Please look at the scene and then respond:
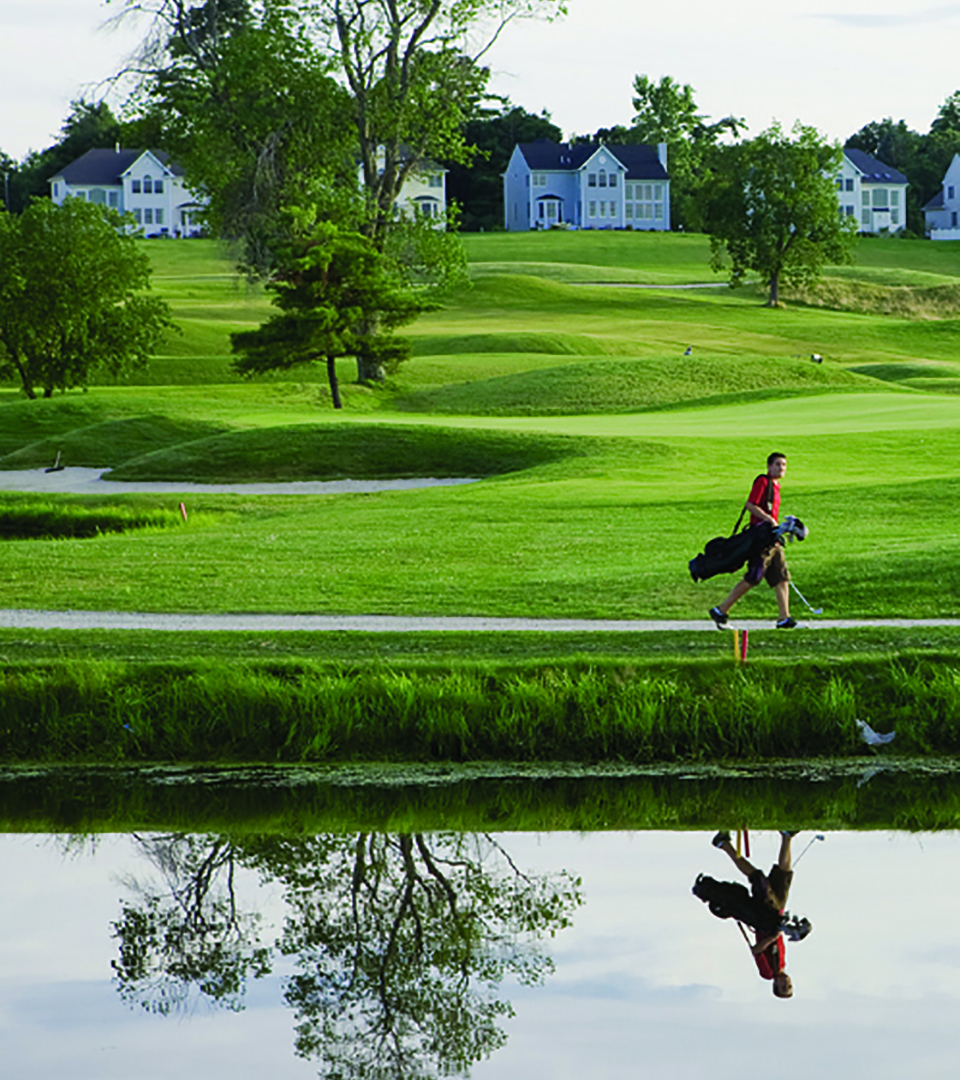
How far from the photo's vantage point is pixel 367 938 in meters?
8.47

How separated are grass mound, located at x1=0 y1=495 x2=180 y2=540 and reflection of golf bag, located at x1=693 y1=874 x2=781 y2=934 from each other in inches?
761

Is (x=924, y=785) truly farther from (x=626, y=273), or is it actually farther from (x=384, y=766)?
(x=626, y=273)

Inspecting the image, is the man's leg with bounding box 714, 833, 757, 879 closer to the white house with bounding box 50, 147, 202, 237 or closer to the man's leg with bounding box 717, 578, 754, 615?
the man's leg with bounding box 717, 578, 754, 615

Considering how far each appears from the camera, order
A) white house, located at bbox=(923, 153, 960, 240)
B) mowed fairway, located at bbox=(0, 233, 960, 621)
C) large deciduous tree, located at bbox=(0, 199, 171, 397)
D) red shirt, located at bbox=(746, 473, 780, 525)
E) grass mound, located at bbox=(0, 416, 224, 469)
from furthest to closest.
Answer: white house, located at bbox=(923, 153, 960, 240), large deciduous tree, located at bbox=(0, 199, 171, 397), grass mound, located at bbox=(0, 416, 224, 469), mowed fairway, located at bbox=(0, 233, 960, 621), red shirt, located at bbox=(746, 473, 780, 525)

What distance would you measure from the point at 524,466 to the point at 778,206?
2196 inches

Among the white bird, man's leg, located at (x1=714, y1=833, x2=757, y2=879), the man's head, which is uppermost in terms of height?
the man's head

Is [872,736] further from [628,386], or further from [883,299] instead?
[883,299]

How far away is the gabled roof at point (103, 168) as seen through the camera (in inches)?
5241

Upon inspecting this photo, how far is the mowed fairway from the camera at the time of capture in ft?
60.0

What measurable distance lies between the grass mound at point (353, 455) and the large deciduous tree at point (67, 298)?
1689 cm

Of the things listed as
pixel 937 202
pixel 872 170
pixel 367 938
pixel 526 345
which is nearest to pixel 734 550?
pixel 367 938

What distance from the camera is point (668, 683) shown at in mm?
12680

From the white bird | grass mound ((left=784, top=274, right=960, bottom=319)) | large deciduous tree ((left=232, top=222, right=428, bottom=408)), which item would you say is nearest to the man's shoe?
the white bird

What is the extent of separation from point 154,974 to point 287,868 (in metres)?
1.75
